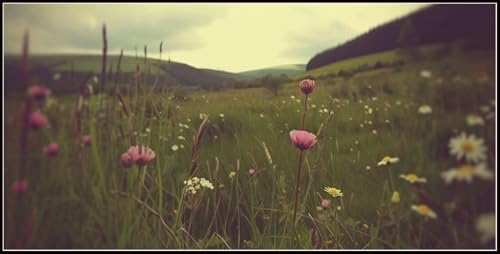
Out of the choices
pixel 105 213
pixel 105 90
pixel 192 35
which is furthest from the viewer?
pixel 192 35

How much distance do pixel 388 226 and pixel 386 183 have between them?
118 millimetres

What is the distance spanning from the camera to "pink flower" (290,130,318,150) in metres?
1.30

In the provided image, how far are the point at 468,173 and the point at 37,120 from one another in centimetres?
112

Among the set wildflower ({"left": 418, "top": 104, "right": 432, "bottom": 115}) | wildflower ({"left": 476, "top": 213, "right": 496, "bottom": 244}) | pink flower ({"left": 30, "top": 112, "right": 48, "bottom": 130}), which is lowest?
wildflower ({"left": 476, "top": 213, "right": 496, "bottom": 244})

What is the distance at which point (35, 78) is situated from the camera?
126 centimetres

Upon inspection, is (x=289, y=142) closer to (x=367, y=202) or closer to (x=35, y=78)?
(x=367, y=202)

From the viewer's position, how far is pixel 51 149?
1210 mm

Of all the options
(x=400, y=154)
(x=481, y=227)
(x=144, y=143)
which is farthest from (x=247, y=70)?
(x=481, y=227)

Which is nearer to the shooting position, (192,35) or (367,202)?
(367,202)

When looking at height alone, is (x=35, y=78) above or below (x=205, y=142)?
above

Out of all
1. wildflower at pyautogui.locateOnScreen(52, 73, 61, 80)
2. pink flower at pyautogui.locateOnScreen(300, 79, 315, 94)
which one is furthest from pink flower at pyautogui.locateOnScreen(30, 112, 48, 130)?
pink flower at pyautogui.locateOnScreen(300, 79, 315, 94)

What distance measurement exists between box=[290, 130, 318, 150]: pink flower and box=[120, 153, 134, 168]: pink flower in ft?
1.46

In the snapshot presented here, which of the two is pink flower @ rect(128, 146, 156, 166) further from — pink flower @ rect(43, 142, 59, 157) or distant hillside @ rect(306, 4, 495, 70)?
distant hillside @ rect(306, 4, 495, 70)

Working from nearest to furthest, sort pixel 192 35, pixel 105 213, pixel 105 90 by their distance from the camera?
pixel 105 213, pixel 105 90, pixel 192 35
